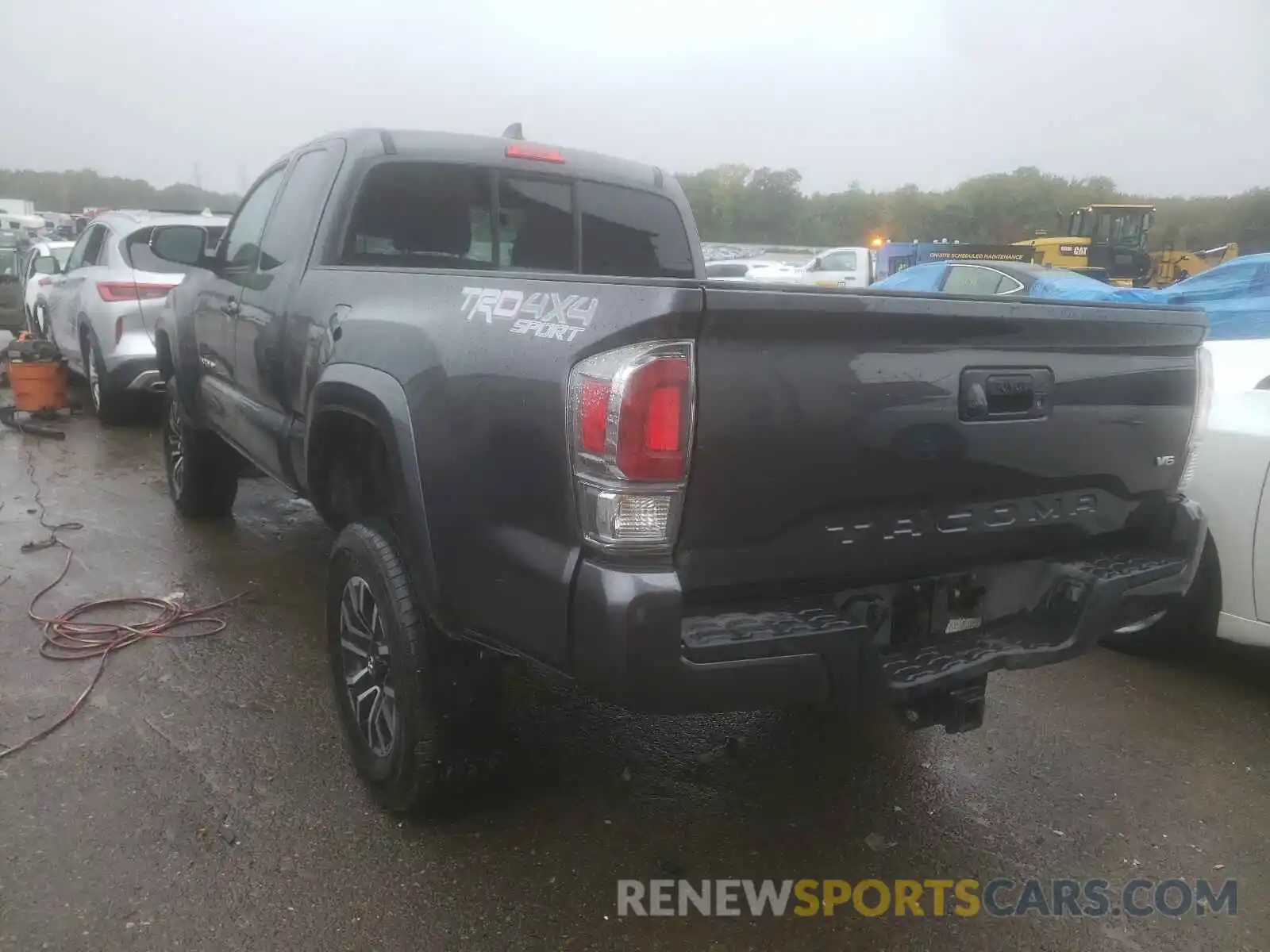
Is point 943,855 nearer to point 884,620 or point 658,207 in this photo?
point 884,620

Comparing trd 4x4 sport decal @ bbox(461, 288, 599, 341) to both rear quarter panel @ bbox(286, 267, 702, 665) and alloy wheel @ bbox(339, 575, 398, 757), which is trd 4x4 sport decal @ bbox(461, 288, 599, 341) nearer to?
rear quarter panel @ bbox(286, 267, 702, 665)

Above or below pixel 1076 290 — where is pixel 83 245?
above

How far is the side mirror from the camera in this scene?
175 inches

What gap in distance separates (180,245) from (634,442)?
3.48 metres

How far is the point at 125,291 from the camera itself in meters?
7.55

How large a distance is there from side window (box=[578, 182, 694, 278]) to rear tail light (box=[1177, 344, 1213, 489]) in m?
2.09

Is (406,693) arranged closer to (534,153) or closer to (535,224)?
(535,224)

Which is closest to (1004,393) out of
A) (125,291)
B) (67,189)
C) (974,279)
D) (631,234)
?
(631,234)

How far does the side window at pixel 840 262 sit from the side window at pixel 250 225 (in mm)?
20169

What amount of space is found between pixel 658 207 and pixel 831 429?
2.36 metres

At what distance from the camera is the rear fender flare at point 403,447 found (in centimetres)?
238

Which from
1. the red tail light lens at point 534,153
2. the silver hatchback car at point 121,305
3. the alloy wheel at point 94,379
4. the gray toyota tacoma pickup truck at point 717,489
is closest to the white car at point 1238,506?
the gray toyota tacoma pickup truck at point 717,489

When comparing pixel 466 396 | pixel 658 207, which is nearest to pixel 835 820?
pixel 466 396

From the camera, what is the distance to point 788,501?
210 centimetres
